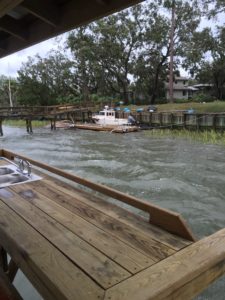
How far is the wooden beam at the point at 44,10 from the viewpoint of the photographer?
121 inches

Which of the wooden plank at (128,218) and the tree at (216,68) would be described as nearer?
the wooden plank at (128,218)

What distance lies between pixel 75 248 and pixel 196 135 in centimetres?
1673

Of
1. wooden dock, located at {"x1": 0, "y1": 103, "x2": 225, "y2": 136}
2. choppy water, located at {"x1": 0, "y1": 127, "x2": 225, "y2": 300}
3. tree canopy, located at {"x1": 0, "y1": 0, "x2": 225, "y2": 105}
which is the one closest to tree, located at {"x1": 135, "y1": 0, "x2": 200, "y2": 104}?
tree canopy, located at {"x1": 0, "y1": 0, "x2": 225, "y2": 105}

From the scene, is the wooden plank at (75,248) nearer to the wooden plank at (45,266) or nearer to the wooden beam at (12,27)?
the wooden plank at (45,266)

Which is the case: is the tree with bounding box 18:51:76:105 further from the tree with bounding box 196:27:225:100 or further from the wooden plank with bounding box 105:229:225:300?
the wooden plank with bounding box 105:229:225:300

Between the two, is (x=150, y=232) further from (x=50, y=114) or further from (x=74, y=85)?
(x=74, y=85)

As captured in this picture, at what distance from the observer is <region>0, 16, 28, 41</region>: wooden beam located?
3.67m

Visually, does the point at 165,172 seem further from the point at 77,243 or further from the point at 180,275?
the point at 180,275

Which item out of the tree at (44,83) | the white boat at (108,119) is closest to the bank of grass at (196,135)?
the white boat at (108,119)

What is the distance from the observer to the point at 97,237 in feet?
9.48

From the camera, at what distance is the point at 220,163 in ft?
36.7

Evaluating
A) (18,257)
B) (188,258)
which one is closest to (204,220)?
(188,258)

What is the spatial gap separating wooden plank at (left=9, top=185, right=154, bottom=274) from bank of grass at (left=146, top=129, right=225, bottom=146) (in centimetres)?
1339

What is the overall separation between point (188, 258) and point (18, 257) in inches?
52.9
